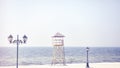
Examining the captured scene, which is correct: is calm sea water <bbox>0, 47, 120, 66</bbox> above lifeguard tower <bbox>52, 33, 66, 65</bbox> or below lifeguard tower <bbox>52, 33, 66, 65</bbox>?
below

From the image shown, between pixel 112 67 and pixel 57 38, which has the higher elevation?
pixel 57 38

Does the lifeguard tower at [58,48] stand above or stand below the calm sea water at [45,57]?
above

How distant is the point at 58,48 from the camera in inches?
611

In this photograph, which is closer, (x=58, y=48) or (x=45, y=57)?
(x=58, y=48)

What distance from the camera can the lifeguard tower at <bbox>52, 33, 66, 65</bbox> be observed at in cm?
1494

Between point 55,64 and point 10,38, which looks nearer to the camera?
point 10,38

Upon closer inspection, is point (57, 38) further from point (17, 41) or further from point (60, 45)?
point (17, 41)

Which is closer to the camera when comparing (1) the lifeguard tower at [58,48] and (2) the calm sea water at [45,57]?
(1) the lifeguard tower at [58,48]

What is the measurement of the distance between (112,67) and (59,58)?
3165mm

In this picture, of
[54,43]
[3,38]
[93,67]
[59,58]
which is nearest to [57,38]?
[54,43]

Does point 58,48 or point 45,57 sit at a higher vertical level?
point 58,48

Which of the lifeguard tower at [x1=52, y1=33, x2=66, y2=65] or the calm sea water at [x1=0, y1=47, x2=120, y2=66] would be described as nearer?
the lifeguard tower at [x1=52, y1=33, x2=66, y2=65]

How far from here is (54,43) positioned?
1502 cm

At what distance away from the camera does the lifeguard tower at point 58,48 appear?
14.9 metres
